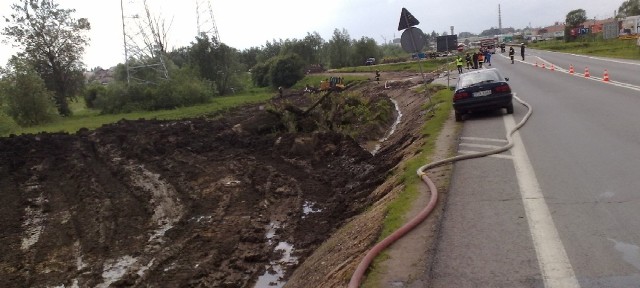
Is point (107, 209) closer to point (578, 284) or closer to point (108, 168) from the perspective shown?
point (108, 168)

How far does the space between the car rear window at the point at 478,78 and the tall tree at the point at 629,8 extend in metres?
94.5

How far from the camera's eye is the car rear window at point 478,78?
51.5 feet

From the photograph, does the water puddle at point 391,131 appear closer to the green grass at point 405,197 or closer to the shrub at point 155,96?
the green grass at point 405,197

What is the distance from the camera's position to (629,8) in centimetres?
9956

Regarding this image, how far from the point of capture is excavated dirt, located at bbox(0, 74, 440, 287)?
29.1ft

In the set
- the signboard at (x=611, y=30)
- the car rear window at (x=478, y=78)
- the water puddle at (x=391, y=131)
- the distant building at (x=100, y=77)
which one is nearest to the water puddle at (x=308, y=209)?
the water puddle at (x=391, y=131)

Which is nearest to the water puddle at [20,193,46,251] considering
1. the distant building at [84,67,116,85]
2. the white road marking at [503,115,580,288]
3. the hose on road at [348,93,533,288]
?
the hose on road at [348,93,533,288]

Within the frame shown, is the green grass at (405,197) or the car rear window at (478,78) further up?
the car rear window at (478,78)

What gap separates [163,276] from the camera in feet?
28.8

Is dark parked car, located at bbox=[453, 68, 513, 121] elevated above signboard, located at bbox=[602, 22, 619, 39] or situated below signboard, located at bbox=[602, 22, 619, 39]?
above

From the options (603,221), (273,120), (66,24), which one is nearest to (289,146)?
(273,120)

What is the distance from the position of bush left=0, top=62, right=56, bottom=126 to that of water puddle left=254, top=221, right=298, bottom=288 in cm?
3595

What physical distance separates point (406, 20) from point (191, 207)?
8.51 m

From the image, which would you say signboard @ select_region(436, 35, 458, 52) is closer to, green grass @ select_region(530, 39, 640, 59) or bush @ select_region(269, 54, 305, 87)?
green grass @ select_region(530, 39, 640, 59)
